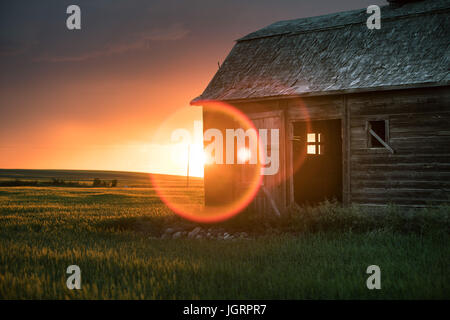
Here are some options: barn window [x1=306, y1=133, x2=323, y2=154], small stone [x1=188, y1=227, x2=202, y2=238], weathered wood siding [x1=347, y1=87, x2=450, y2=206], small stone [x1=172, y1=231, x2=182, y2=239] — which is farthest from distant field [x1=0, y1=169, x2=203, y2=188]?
weathered wood siding [x1=347, y1=87, x2=450, y2=206]

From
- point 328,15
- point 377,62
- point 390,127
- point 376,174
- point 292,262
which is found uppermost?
point 328,15

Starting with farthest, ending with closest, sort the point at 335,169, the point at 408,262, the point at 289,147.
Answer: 1. the point at 335,169
2. the point at 289,147
3. the point at 408,262

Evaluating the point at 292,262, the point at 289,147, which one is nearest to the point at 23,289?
the point at 292,262

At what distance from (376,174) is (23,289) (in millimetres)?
9886

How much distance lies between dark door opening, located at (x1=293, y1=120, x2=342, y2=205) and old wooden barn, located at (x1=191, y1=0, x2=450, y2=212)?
4 centimetres

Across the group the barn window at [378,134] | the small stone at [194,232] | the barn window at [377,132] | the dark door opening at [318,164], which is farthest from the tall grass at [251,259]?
the dark door opening at [318,164]

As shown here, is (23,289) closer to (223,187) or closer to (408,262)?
(408,262)

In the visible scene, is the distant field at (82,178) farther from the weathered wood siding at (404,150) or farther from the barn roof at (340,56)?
the weathered wood siding at (404,150)

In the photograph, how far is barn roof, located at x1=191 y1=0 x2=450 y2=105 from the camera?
1324 cm

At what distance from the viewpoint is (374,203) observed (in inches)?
531

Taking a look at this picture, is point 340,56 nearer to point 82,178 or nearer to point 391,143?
point 391,143

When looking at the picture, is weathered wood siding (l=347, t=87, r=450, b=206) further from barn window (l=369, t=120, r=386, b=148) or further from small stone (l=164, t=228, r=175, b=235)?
small stone (l=164, t=228, r=175, b=235)

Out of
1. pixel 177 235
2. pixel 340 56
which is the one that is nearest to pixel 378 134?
pixel 340 56

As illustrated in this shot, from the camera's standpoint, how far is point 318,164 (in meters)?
17.6
